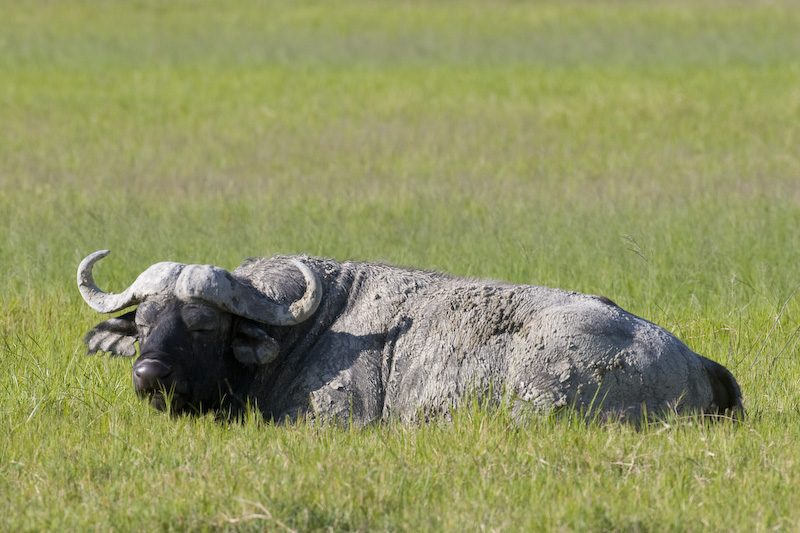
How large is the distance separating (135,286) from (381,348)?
1433 millimetres

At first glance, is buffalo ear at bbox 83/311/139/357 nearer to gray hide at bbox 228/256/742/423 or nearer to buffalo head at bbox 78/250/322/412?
buffalo head at bbox 78/250/322/412

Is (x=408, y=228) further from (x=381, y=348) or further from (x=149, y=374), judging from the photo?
(x=149, y=374)

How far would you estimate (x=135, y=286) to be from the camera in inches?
237

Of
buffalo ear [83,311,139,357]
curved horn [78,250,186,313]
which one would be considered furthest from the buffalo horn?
buffalo ear [83,311,139,357]

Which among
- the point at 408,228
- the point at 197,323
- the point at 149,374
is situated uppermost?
the point at 197,323

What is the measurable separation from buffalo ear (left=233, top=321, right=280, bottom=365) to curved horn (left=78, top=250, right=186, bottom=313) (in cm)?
49

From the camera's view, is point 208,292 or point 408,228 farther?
point 408,228

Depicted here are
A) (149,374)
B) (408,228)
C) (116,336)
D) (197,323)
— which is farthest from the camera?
(408,228)

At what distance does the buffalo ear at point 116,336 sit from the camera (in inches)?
245

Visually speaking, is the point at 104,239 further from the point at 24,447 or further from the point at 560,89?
the point at 560,89

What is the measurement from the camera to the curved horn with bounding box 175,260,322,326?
19.3 feet

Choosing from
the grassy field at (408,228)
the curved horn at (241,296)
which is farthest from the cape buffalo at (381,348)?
the grassy field at (408,228)

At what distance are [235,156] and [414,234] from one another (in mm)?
6971

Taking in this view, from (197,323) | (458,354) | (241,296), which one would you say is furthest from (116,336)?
(458,354)
